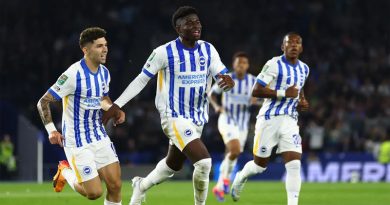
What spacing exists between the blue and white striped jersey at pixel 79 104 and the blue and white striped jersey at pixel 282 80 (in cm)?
277

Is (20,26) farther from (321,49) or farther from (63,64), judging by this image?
(321,49)

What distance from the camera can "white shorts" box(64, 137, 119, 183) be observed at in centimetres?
973

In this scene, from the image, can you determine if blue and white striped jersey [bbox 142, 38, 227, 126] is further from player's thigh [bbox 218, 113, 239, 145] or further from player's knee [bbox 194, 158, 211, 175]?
player's thigh [bbox 218, 113, 239, 145]

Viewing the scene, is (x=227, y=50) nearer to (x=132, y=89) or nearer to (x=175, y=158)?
(x=175, y=158)

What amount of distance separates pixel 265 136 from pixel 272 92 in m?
0.62

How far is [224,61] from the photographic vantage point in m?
28.2

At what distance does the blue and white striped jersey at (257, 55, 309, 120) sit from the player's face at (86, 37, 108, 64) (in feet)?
8.71

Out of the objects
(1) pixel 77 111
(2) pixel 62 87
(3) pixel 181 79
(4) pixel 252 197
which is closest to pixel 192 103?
(3) pixel 181 79

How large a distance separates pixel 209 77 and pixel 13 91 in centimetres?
1740

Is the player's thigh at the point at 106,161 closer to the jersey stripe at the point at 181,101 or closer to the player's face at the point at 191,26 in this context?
the jersey stripe at the point at 181,101

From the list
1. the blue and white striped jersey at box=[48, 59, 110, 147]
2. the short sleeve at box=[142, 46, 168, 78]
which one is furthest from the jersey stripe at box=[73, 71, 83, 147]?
the short sleeve at box=[142, 46, 168, 78]

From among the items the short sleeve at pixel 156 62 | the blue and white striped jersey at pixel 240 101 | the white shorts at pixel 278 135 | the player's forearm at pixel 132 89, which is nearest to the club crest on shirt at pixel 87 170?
the player's forearm at pixel 132 89

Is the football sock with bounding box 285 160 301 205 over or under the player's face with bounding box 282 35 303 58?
under

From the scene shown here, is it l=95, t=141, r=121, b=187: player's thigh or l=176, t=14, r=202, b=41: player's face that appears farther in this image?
l=176, t=14, r=202, b=41: player's face
